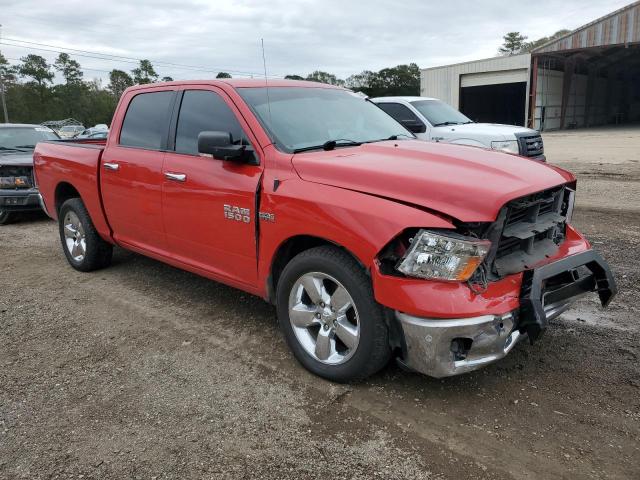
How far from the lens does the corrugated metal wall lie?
3638 centimetres

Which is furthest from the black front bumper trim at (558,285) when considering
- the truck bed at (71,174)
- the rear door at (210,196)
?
the truck bed at (71,174)

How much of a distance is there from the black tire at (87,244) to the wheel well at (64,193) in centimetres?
18

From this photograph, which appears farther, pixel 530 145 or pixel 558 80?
pixel 558 80

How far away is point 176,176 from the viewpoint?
414 centimetres

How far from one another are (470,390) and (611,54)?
153 feet

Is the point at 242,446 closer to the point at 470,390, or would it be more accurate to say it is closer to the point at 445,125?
the point at 470,390

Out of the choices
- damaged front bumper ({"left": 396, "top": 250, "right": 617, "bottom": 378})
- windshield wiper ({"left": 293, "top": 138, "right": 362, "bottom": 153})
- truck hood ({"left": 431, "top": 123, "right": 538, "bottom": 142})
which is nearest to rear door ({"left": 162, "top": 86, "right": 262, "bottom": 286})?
windshield wiper ({"left": 293, "top": 138, "right": 362, "bottom": 153})

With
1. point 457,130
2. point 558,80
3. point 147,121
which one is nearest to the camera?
point 147,121

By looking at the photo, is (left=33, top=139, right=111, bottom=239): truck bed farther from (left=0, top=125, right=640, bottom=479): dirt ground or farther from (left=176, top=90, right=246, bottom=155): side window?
(left=176, top=90, right=246, bottom=155): side window

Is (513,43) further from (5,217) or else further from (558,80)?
(5,217)

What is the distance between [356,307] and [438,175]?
90cm

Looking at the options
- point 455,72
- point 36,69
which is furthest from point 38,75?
point 455,72

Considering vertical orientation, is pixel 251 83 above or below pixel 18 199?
above

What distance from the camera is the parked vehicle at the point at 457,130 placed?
9.27 m
